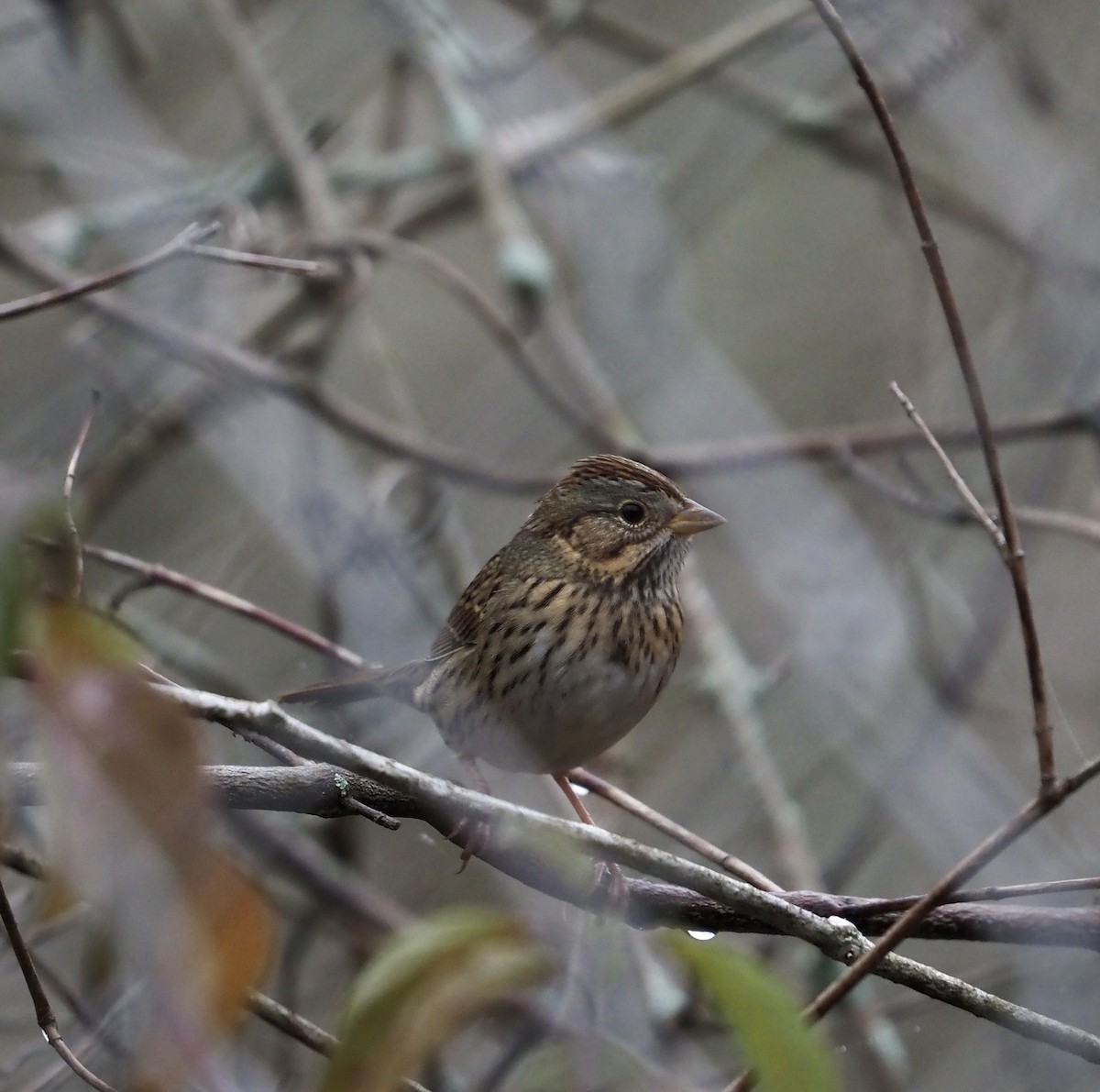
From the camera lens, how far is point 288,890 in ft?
14.0

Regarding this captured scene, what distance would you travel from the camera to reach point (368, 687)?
318cm

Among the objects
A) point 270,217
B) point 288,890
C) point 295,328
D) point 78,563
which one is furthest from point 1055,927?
point 270,217

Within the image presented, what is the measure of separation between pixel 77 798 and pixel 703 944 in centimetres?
46

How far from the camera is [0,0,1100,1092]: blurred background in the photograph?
3.71m

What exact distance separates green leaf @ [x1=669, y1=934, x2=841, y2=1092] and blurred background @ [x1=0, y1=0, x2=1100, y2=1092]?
1.99 metres

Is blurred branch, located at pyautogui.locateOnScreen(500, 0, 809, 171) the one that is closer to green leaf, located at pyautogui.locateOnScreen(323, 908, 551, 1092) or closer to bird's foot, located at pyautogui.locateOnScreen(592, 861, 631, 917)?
bird's foot, located at pyautogui.locateOnScreen(592, 861, 631, 917)

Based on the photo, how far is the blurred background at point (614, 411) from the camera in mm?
3705

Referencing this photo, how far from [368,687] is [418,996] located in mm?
2234

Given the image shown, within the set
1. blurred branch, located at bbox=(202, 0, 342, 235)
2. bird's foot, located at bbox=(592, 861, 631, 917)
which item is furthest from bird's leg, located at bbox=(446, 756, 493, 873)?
blurred branch, located at bbox=(202, 0, 342, 235)

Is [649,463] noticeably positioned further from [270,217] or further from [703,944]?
[703,944]

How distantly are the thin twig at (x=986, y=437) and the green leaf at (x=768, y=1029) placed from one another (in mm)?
586

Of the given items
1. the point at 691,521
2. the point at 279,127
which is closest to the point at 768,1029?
the point at 691,521

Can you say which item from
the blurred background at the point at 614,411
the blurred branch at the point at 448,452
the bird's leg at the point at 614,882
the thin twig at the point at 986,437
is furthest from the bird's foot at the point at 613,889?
the blurred branch at the point at 448,452

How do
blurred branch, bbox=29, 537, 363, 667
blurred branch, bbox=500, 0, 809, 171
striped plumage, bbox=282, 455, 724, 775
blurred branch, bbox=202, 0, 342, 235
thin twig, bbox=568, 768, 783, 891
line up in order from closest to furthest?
thin twig, bbox=568, 768, 783, 891 → blurred branch, bbox=29, 537, 363, 667 → striped plumage, bbox=282, 455, 724, 775 → blurred branch, bbox=202, 0, 342, 235 → blurred branch, bbox=500, 0, 809, 171
